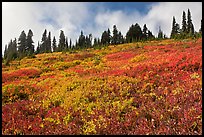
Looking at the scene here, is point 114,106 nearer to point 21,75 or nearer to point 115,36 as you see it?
point 21,75

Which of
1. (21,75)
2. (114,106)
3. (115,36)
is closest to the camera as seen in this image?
(114,106)

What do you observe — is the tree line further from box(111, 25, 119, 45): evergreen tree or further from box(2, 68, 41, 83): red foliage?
box(2, 68, 41, 83): red foliage

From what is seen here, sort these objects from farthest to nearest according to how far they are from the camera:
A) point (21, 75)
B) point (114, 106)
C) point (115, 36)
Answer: point (115, 36), point (21, 75), point (114, 106)

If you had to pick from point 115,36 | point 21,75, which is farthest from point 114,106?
point 115,36

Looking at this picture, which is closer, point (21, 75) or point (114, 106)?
point (114, 106)

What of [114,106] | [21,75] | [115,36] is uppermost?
[115,36]

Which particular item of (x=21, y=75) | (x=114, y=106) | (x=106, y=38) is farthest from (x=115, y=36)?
(x=114, y=106)

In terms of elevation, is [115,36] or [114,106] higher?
[115,36]

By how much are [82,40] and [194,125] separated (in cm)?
11731

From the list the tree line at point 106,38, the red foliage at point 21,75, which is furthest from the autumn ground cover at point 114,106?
the tree line at point 106,38

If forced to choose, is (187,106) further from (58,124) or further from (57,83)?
(57,83)

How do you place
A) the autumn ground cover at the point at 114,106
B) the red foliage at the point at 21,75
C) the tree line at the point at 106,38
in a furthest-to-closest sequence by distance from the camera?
the tree line at the point at 106,38 → the red foliage at the point at 21,75 → the autumn ground cover at the point at 114,106

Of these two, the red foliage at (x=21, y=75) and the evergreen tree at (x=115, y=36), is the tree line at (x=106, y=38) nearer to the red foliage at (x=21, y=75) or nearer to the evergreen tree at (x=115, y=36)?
the evergreen tree at (x=115, y=36)

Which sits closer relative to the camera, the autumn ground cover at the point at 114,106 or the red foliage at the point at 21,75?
the autumn ground cover at the point at 114,106
